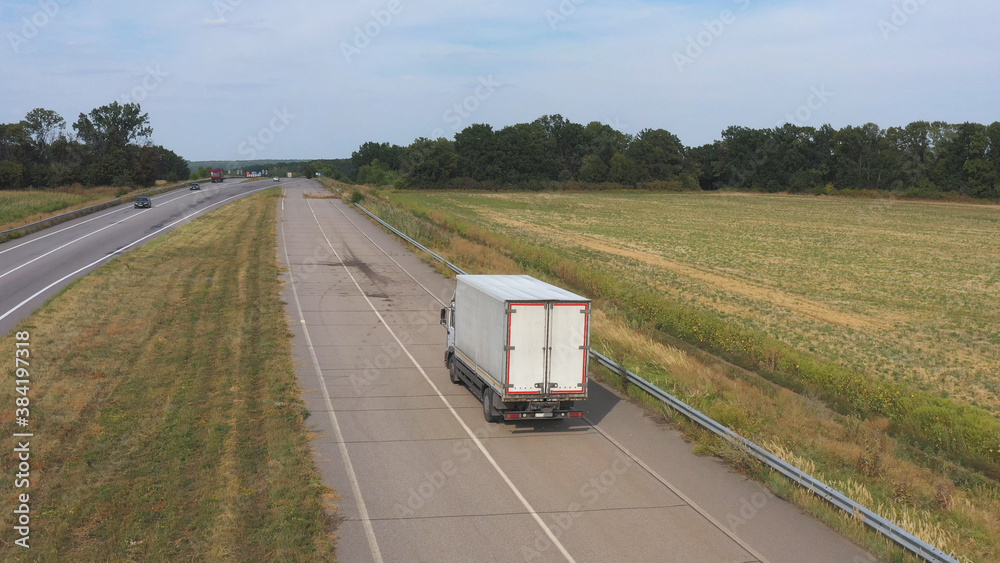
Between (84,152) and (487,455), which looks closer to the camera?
(487,455)

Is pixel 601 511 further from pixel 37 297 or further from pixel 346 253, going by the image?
pixel 346 253

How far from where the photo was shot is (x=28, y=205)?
2457 inches

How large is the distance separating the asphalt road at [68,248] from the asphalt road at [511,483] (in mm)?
14006

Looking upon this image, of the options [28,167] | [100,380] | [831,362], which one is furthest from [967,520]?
[28,167]

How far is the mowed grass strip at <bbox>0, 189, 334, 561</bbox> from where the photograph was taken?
1069cm

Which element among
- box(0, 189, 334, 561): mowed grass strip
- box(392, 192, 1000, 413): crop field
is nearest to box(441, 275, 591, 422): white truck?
box(0, 189, 334, 561): mowed grass strip

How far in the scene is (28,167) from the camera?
10175 centimetres

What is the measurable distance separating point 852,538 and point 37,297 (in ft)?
98.4

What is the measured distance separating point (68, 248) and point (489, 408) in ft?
121

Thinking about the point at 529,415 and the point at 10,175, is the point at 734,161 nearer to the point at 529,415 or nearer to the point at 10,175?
the point at 10,175

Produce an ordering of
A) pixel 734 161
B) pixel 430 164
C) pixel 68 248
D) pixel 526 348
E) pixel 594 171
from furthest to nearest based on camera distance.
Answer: pixel 734 161 < pixel 594 171 < pixel 430 164 < pixel 68 248 < pixel 526 348

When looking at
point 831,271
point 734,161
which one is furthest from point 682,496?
point 734,161

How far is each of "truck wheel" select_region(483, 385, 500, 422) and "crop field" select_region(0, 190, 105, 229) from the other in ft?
154

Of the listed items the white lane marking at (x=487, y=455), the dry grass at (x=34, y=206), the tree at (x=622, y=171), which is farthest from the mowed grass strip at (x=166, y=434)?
the tree at (x=622, y=171)
